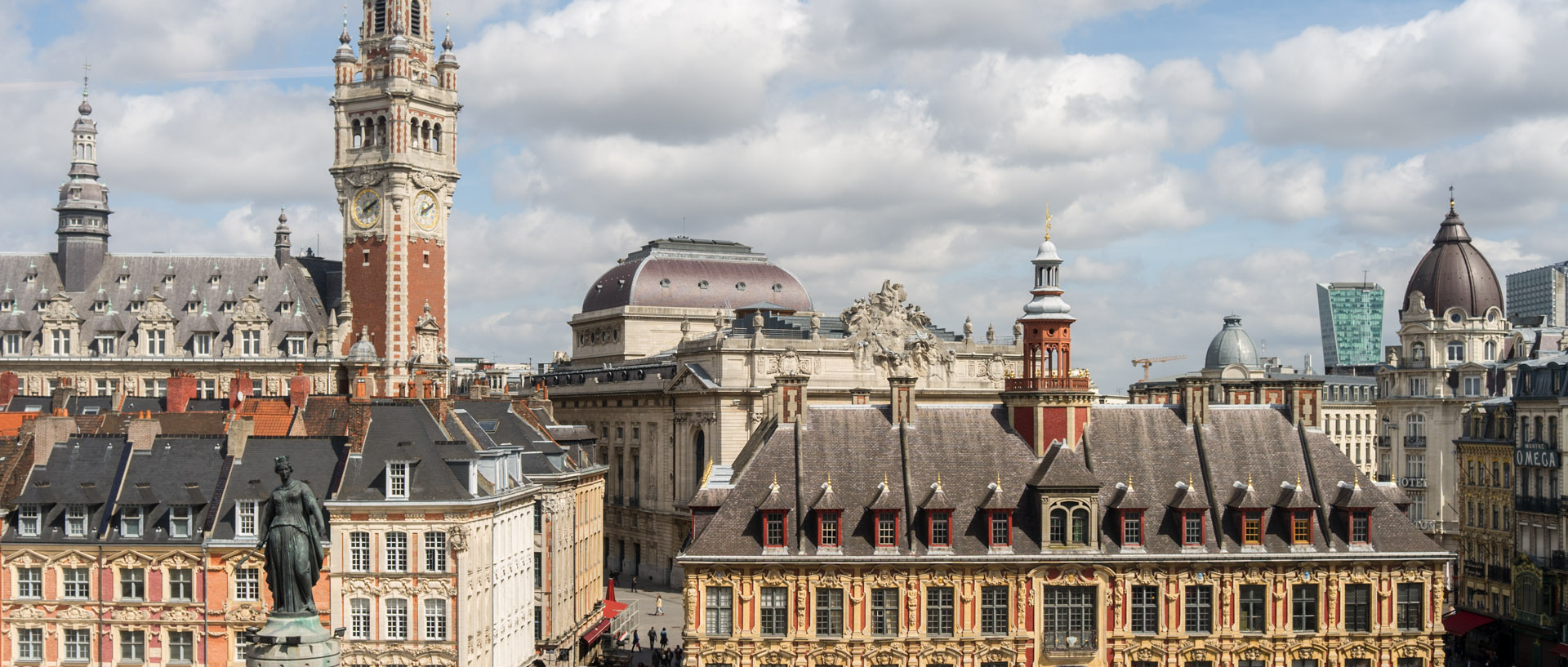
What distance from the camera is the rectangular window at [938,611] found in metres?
58.7

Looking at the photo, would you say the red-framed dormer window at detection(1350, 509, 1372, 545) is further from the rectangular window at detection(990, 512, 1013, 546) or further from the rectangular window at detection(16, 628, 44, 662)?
the rectangular window at detection(16, 628, 44, 662)

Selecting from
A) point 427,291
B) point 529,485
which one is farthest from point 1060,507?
point 427,291

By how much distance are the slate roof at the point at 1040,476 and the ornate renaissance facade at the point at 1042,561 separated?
94 mm

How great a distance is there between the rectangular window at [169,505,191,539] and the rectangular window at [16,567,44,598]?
5580mm

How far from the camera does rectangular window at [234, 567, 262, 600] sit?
206 ft

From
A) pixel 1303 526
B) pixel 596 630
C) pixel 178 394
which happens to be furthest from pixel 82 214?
pixel 1303 526

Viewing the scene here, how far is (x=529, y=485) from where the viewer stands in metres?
72.6

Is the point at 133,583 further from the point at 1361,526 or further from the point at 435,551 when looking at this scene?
the point at 1361,526

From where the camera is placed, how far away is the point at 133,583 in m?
62.9

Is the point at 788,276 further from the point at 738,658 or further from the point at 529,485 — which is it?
the point at 738,658

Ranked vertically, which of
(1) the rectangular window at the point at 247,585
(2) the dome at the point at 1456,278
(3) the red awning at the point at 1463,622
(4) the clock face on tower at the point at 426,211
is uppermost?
(4) the clock face on tower at the point at 426,211

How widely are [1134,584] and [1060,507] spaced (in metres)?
4.04

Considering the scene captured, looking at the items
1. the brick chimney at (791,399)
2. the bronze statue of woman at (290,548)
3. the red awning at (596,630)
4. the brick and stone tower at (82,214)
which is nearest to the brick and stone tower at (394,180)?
the brick and stone tower at (82,214)

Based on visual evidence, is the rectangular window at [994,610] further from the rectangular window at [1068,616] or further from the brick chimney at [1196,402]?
the brick chimney at [1196,402]
